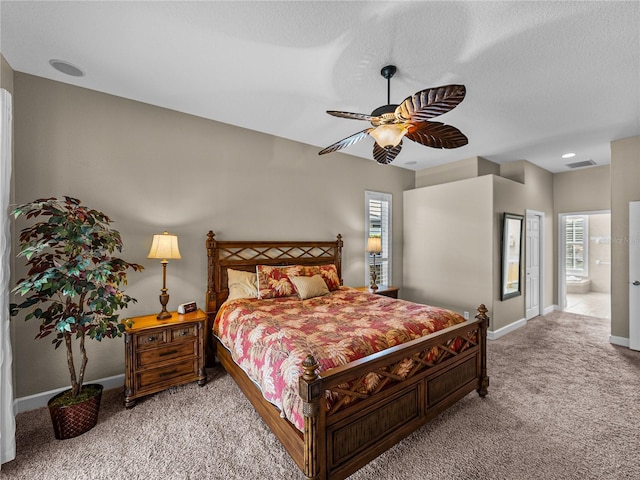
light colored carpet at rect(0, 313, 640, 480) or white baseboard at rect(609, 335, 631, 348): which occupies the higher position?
white baseboard at rect(609, 335, 631, 348)

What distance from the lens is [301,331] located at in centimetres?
236

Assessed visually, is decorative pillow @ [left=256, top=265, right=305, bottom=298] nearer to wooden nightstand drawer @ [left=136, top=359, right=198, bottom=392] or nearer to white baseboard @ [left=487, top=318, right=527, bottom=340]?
wooden nightstand drawer @ [left=136, top=359, right=198, bottom=392]

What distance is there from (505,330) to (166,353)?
16.4 ft

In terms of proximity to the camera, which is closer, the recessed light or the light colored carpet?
the light colored carpet

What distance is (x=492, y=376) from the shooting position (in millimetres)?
3223

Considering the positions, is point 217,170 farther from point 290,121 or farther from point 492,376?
point 492,376

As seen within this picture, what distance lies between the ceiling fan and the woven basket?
3.03 metres

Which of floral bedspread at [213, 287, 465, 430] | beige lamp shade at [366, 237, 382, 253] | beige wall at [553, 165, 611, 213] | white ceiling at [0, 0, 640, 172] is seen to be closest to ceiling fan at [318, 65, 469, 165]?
white ceiling at [0, 0, 640, 172]

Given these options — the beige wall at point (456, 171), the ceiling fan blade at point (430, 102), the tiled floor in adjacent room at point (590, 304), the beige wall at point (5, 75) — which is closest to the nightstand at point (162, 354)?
the beige wall at point (5, 75)

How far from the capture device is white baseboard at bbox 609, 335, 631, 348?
4.09m

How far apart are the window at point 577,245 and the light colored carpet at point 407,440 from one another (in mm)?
7071

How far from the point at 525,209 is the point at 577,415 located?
3760mm

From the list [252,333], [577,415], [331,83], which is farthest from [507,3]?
[577,415]

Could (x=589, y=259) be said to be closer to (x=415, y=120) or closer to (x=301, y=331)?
(x=415, y=120)
